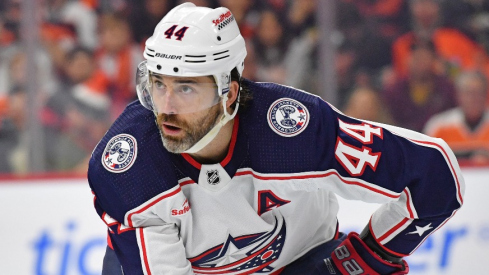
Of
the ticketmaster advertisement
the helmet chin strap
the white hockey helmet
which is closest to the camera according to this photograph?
the white hockey helmet

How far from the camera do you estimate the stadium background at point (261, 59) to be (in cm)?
471

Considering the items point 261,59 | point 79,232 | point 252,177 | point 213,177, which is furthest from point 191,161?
point 261,59

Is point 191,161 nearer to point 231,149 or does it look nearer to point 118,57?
point 231,149

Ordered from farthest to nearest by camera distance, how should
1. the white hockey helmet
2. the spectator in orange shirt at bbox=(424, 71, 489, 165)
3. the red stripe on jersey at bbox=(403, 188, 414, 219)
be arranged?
1. the spectator in orange shirt at bbox=(424, 71, 489, 165)
2. the red stripe on jersey at bbox=(403, 188, 414, 219)
3. the white hockey helmet

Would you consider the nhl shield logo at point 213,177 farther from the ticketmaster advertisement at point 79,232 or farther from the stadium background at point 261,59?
the stadium background at point 261,59

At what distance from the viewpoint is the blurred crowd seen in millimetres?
4746

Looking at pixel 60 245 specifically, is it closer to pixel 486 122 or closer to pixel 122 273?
pixel 122 273

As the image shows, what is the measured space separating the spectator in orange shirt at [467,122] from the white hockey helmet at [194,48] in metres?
2.58

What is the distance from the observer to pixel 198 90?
2.36 m

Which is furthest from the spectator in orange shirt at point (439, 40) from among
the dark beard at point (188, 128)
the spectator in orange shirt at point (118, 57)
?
the dark beard at point (188, 128)

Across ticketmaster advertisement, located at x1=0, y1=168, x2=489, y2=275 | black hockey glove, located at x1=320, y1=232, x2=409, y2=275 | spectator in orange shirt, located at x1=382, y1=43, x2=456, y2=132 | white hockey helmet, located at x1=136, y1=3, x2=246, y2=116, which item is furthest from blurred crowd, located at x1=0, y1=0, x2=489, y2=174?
white hockey helmet, located at x1=136, y1=3, x2=246, y2=116

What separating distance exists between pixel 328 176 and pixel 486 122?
2513mm

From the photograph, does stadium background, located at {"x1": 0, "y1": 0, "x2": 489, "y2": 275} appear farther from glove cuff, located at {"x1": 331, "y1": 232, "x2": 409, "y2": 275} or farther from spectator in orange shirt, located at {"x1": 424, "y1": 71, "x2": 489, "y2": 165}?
glove cuff, located at {"x1": 331, "y1": 232, "x2": 409, "y2": 275}

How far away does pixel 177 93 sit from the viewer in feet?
7.66
